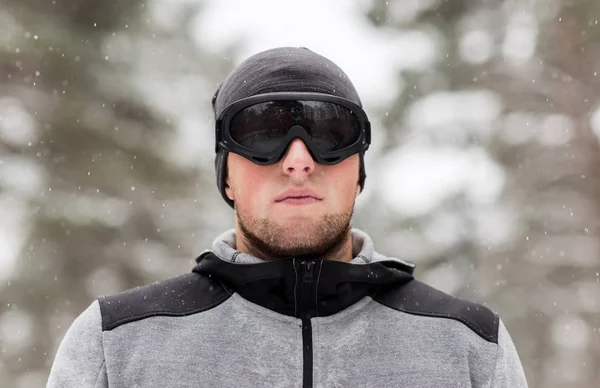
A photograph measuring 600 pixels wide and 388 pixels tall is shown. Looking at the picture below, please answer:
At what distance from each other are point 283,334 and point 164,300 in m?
0.51

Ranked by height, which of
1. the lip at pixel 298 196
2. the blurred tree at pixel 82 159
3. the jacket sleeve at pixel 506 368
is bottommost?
the jacket sleeve at pixel 506 368

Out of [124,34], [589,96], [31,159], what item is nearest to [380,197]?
[589,96]

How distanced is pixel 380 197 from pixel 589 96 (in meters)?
4.94

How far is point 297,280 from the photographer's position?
2.61m

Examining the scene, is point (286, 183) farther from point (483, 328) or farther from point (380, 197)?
point (380, 197)

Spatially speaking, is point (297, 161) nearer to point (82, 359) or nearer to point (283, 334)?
point (283, 334)

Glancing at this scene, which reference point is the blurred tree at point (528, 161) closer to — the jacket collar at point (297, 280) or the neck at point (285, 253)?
the neck at point (285, 253)

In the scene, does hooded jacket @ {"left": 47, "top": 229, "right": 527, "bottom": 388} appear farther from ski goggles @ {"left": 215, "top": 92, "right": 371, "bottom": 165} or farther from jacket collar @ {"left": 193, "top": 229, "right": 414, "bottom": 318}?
ski goggles @ {"left": 215, "top": 92, "right": 371, "bottom": 165}

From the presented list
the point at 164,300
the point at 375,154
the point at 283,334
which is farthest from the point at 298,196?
the point at 375,154

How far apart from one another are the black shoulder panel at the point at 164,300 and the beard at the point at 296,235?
0.26m

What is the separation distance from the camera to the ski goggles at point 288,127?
9.27 feet

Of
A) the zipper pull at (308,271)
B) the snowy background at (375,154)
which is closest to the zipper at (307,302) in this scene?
the zipper pull at (308,271)

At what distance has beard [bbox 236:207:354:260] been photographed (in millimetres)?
2756

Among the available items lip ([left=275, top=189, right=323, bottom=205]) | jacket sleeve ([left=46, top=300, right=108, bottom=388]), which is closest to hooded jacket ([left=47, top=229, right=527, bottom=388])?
jacket sleeve ([left=46, top=300, right=108, bottom=388])
